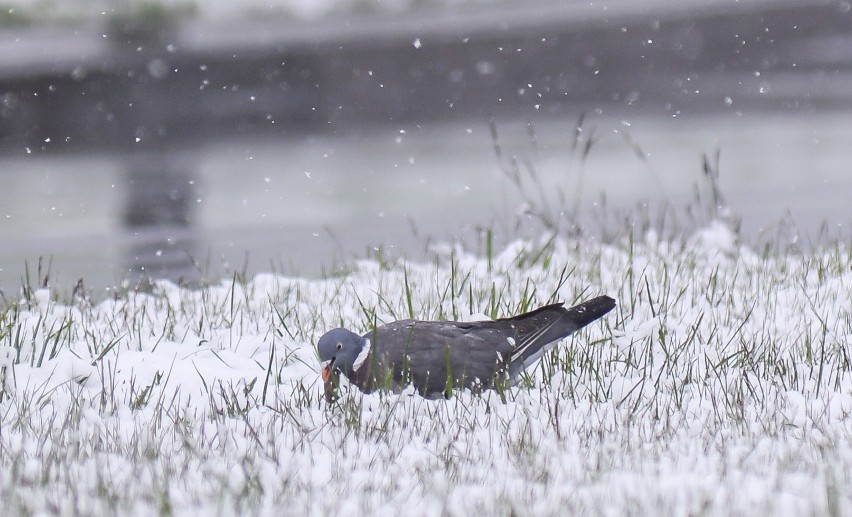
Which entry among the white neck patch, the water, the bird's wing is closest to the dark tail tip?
the bird's wing

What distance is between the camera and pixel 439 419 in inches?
148

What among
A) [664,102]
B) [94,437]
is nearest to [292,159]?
[664,102]

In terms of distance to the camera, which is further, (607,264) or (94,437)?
(607,264)

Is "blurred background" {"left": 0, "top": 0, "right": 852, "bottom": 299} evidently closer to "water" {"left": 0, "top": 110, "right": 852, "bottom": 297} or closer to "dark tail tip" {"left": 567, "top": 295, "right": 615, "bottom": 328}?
"water" {"left": 0, "top": 110, "right": 852, "bottom": 297}

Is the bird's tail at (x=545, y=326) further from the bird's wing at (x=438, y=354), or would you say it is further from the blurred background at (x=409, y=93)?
the blurred background at (x=409, y=93)

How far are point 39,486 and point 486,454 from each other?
4.63 ft

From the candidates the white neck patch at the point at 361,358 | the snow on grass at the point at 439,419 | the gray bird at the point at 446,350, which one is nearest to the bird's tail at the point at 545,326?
the gray bird at the point at 446,350

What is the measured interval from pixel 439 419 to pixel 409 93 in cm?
1693

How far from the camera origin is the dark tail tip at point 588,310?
4.57m

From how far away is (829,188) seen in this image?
13383 millimetres

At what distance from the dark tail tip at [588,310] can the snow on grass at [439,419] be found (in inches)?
6.4

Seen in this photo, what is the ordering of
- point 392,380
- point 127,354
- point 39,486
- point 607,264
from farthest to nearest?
point 607,264 < point 127,354 < point 392,380 < point 39,486

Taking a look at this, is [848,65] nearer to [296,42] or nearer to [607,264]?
[296,42]

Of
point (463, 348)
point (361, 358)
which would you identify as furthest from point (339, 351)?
point (463, 348)
